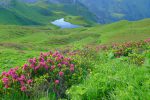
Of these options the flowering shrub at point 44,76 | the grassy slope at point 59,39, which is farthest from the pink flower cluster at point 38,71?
the grassy slope at point 59,39

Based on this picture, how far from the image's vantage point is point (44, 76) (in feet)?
40.5

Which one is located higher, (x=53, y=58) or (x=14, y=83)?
(x=53, y=58)

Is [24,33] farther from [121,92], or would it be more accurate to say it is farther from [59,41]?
[121,92]

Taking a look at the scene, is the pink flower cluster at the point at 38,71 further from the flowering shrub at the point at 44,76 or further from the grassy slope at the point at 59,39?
the grassy slope at the point at 59,39

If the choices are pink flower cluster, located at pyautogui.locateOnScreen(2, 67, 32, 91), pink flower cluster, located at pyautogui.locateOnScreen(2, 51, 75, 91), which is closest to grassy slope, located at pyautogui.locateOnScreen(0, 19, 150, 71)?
pink flower cluster, located at pyautogui.locateOnScreen(2, 51, 75, 91)

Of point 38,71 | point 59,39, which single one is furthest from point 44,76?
point 59,39

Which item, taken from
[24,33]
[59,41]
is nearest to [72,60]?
[59,41]

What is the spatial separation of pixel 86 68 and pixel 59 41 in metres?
74.9

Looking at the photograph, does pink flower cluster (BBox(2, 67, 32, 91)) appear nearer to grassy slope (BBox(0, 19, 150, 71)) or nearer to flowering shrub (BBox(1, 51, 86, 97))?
flowering shrub (BBox(1, 51, 86, 97))

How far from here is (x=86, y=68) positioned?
48.1 ft

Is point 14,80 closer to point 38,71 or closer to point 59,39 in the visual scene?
point 38,71

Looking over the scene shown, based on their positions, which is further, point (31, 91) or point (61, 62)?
point (61, 62)

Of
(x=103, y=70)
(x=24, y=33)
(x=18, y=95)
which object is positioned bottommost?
(x=18, y=95)

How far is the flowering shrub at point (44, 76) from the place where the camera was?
12.2 metres
